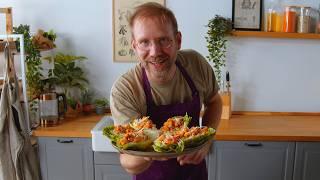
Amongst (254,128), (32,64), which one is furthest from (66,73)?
(254,128)

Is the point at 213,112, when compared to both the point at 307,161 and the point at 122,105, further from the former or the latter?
the point at 307,161

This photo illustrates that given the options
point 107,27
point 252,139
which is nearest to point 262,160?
point 252,139

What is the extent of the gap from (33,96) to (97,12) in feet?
2.30

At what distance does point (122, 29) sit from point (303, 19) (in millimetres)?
1203

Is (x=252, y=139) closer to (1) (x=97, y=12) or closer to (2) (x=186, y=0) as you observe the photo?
(2) (x=186, y=0)

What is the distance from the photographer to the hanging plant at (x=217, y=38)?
2.22 metres

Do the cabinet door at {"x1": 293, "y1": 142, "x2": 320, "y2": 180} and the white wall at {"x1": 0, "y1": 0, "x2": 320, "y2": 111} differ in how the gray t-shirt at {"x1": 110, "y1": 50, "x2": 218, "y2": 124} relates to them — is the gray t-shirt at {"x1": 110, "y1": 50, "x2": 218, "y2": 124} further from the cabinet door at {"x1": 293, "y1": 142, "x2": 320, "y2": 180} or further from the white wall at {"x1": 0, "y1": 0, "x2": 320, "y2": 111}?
the white wall at {"x1": 0, "y1": 0, "x2": 320, "y2": 111}

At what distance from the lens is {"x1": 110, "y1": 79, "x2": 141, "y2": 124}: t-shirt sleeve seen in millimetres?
1211

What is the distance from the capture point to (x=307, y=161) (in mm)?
1933

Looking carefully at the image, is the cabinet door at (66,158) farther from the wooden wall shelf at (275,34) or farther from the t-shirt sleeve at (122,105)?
the wooden wall shelf at (275,34)

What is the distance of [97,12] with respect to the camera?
2316 mm

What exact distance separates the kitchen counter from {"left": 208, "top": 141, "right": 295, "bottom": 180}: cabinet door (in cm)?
5

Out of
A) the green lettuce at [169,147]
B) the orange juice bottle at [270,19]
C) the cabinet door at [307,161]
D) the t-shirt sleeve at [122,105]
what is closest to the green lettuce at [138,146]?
the green lettuce at [169,147]

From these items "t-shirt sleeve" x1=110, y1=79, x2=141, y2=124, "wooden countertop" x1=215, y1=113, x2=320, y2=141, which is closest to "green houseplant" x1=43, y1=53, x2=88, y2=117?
"wooden countertop" x1=215, y1=113, x2=320, y2=141
